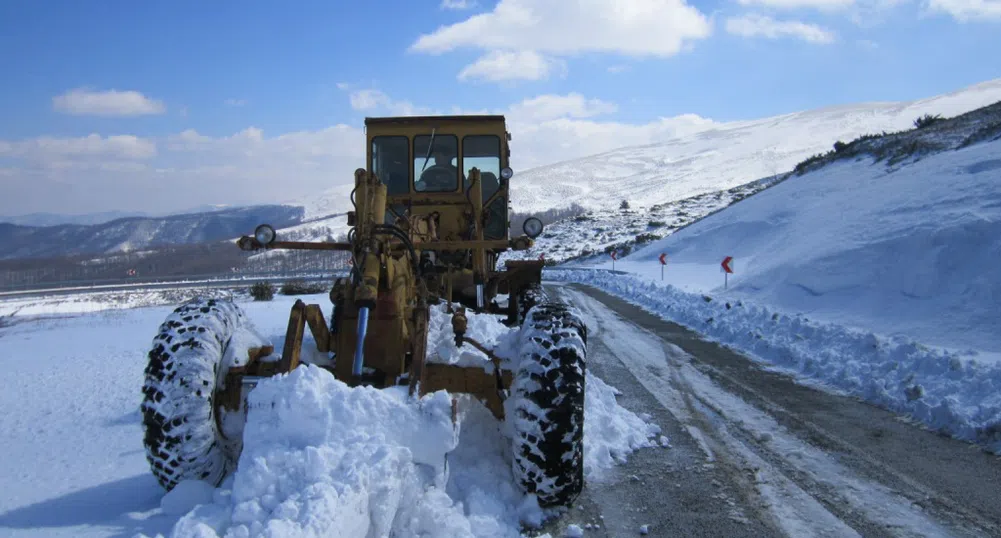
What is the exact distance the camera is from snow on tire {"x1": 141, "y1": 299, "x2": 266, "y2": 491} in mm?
3975

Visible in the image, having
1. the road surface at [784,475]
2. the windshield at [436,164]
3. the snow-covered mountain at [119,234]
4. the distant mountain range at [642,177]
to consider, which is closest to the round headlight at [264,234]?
the road surface at [784,475]

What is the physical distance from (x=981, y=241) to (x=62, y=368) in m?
14.6

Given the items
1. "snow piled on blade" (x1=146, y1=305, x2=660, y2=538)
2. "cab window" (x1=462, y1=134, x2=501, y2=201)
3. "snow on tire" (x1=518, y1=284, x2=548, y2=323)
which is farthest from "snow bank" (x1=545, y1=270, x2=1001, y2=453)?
"cab window" (x1=462, y1=134, x2=501, y2=201)

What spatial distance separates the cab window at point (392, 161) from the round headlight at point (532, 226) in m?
2.68

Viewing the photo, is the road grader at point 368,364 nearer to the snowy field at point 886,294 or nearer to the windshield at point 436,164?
the windshield at point 436,164

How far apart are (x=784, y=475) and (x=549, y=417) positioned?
197cm

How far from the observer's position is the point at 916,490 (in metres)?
4.43

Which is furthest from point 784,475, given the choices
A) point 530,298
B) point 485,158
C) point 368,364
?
point 485,158

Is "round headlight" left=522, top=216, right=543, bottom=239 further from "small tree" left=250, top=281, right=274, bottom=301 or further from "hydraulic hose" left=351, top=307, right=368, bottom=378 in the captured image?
"small tree" left=250, top=281, right=274, bottom=301

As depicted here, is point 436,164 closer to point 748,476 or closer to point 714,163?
point 748,476

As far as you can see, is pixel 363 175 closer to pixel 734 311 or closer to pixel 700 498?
pixel 700 498

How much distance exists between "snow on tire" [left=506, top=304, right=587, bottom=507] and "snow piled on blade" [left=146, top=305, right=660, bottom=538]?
0.17 meters

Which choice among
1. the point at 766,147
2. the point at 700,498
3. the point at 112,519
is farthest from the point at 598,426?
the point at 766,147

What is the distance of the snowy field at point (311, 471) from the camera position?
2986mm
